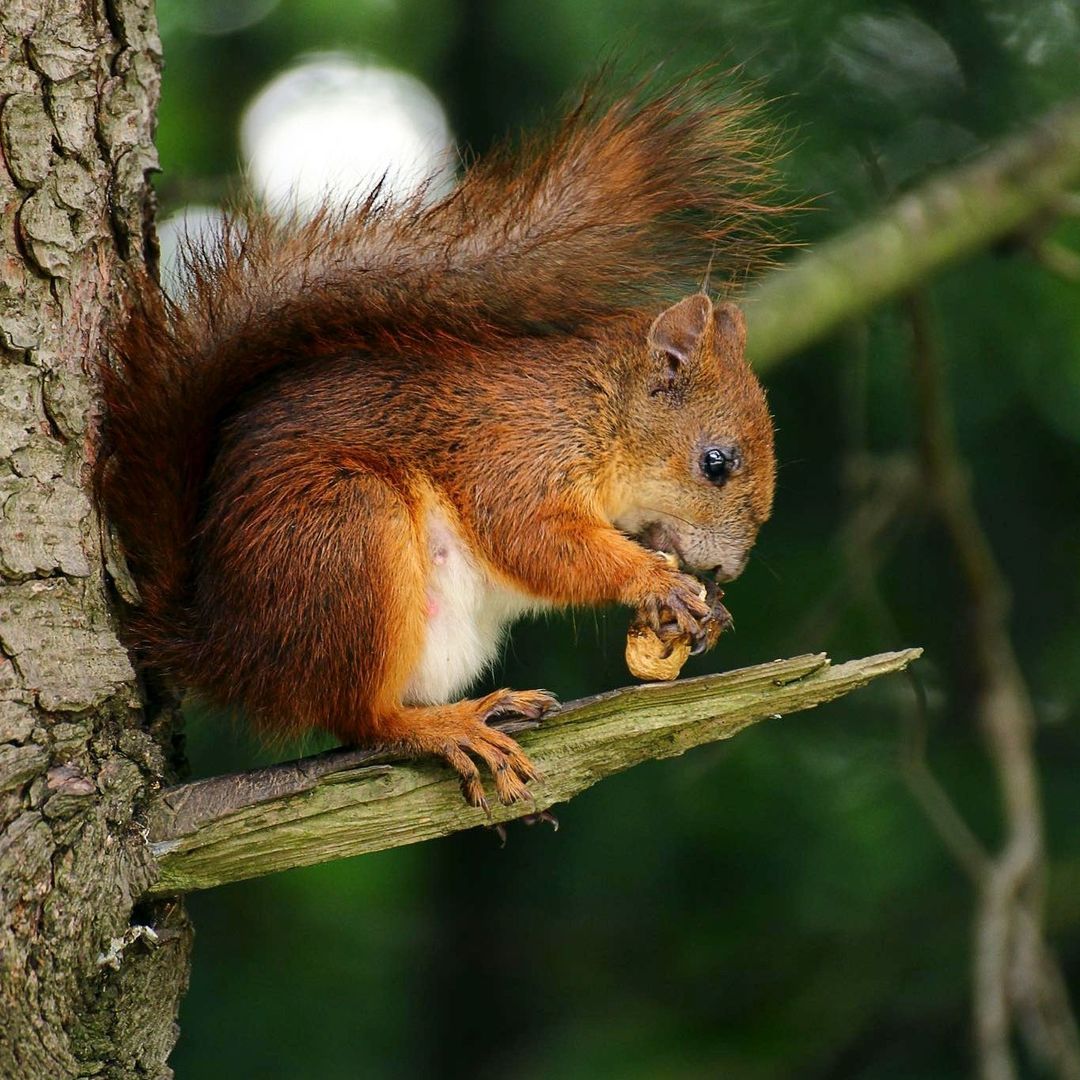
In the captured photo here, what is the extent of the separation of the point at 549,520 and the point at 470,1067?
1.84 meters

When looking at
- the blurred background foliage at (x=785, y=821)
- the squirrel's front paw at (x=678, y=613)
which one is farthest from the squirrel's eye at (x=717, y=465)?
the blurred background foliage at (x=785, y=821)

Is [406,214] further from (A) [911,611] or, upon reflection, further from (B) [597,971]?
(B) [597,971]

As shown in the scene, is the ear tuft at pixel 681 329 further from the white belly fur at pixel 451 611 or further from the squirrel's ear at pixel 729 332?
the white belly fur at pixel 451 611

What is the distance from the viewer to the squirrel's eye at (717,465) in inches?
74.5

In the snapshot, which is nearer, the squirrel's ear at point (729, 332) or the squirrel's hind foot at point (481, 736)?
the squirrel's hind foot at point (481, 736)

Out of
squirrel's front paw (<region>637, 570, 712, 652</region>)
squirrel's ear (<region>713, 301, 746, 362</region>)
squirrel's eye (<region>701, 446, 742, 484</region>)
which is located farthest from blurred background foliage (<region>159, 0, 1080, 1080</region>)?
squirrel's front paw (<region>637, 570, 712, 652</region>)

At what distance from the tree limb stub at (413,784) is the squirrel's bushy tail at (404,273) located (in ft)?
0.80

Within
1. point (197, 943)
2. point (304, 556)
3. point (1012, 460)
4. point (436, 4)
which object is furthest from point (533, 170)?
point (197, 943)

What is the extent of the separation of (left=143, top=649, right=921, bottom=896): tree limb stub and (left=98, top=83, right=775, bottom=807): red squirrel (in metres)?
0.05

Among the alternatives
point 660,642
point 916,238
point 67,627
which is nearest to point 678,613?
point 660,642

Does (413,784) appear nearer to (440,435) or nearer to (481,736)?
(481,736)

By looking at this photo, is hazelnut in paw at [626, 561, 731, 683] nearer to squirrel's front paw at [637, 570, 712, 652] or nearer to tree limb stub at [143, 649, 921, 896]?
squirrel's front paw at [637, 570, 712, 652]

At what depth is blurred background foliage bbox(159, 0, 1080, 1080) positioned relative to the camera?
8.93 ft

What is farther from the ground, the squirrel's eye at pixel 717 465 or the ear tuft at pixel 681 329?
the ear tuft at pixel 681 329
